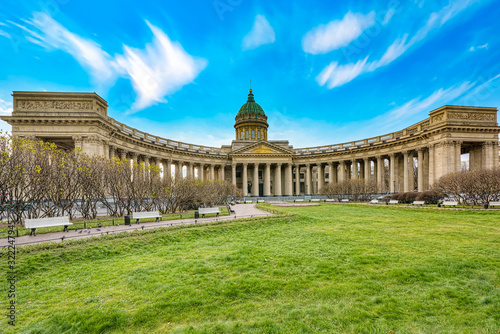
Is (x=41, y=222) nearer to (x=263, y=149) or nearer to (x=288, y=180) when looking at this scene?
(x=263, y=149)

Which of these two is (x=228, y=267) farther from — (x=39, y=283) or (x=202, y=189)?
(x=202, y=189)

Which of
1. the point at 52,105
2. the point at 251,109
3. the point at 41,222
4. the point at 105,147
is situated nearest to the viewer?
the point at 41,222

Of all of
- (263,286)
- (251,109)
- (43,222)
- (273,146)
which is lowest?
(263,286)

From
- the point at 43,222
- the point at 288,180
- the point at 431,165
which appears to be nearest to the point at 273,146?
the point at 288,180

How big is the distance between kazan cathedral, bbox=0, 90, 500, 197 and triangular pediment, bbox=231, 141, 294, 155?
9.1 inches

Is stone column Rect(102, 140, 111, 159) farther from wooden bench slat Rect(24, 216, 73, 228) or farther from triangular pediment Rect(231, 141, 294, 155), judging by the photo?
triangular pediment Rect(231, 141, 294, 155)

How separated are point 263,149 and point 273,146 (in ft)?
8.13

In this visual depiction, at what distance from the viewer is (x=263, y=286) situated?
5.64 m

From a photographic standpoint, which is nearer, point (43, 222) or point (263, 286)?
point (263, 286)

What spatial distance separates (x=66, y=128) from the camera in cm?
2864

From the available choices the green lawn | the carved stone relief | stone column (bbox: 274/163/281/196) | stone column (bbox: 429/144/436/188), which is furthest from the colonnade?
stone column (bbox: 429/144/436/188)

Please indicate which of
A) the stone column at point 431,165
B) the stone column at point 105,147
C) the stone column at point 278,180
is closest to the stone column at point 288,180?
the stone column at point 278,180

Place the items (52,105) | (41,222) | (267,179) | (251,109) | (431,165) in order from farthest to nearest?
(251,109)
(267,179)
(431,165)
(52,105)
(41,222)

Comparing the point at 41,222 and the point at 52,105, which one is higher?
the point at 52,105
